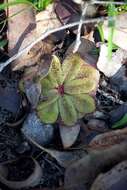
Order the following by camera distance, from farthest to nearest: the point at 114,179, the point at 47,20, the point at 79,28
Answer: the point at 47,20, the point at 79,28, the point at 114,179

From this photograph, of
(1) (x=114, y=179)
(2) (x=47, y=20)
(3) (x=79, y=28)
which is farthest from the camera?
(2) (x=47, y=20)

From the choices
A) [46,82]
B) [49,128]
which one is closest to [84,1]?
[46,82]

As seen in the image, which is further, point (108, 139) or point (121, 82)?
point (121, 82)

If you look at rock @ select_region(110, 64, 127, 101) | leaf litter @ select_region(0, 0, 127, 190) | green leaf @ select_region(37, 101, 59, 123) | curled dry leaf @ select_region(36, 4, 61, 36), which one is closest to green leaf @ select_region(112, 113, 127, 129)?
leaf litter @ select_region(0, 0, 127, 190)

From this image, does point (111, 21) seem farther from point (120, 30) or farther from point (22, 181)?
point (22, 181)

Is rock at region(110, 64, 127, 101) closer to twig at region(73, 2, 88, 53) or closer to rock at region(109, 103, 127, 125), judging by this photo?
rock at region(109, 103, 127, 125)

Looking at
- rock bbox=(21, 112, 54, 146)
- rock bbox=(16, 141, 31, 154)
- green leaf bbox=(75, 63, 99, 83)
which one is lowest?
rock bbox=(16, 141, 31, 154)

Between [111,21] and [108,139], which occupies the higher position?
[111,21]

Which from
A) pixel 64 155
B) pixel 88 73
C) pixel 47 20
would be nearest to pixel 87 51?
pixel 88 73
